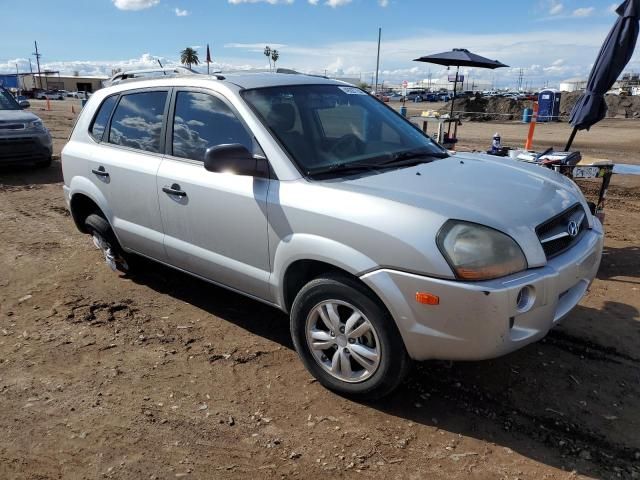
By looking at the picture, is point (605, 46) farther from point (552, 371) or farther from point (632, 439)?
point (632, 439)

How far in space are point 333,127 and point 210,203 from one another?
100cm

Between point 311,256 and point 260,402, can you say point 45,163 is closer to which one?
point 260,402

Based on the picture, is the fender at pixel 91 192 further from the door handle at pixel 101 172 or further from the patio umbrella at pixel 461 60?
the patio umbrella at pixel 461 60

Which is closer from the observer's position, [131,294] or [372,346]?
[372,346]

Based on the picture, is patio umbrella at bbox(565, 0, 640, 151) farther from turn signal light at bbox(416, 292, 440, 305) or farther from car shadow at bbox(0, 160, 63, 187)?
car shadow at bbox(0, 160, 63, 187)

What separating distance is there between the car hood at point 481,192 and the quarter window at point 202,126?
90 cm

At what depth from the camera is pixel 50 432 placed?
293 cm

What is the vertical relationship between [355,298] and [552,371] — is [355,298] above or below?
above

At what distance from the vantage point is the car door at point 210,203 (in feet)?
10.9

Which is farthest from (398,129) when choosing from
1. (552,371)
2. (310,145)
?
(552,371)

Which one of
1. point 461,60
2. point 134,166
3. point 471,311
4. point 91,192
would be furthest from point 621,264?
point 461,60

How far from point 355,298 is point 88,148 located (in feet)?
10.1

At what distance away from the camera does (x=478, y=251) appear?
8.35 feet

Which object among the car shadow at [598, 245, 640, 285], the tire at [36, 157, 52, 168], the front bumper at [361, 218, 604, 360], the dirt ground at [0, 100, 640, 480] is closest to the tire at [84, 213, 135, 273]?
the dirt ground at [0, 100, 640, 480]
